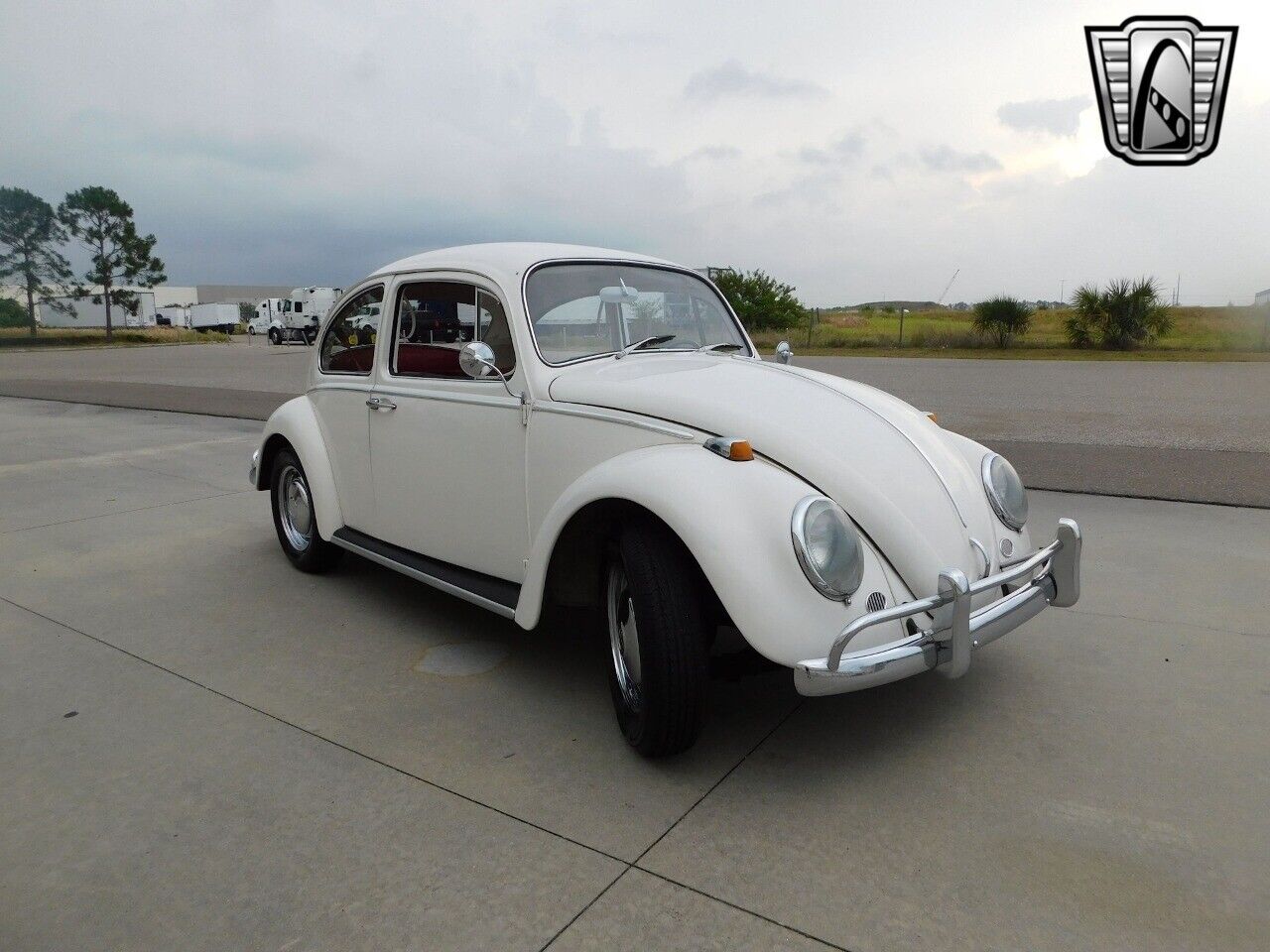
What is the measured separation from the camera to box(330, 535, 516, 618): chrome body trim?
3.53m

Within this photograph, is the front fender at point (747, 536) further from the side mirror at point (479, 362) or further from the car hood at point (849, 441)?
the side mirror at point (479, 362)

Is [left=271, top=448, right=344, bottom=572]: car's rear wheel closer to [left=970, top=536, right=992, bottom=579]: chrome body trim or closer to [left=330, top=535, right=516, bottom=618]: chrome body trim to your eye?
[left=330, top=535, right=516, bottom=618]: chrome body trim

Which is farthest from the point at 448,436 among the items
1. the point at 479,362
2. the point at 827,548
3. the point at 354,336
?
the point at 827,548

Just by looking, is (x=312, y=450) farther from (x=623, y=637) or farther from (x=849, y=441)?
(x=849, y=441)

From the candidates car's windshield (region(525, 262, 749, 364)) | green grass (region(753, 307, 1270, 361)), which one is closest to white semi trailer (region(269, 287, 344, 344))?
green grass (region(753, 307, 1270, 361))

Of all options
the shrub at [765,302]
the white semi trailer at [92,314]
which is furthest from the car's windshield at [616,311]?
the white semi trailer at [92,314]

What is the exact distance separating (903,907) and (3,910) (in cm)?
227

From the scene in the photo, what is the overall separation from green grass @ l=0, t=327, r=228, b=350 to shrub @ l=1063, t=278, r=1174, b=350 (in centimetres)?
4440

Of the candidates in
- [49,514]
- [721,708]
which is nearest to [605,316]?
[721,708]

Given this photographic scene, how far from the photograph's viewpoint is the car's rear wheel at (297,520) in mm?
5043

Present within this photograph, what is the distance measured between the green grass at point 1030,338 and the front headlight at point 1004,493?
21117 mm

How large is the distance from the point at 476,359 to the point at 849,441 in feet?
4.67

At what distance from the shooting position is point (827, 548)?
264 cm

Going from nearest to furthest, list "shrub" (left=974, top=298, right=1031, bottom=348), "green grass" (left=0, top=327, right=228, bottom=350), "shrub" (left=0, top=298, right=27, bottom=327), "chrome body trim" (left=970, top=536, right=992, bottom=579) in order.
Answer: "chrome body trim" (left=970, top=536, right=992, bottom=579) → "shrub" (left=974, top=298, right=1031, bottom=348) → "green grass" (left=0, top=327, right=228, bottom=350) → "shrub" (left=0, top=298, right=27, bottom=327)
